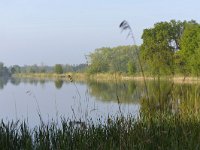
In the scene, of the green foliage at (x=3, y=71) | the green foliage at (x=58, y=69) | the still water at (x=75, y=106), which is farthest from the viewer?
the green foliage at (x=3, y=71)

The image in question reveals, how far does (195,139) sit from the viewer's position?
5.14 metres

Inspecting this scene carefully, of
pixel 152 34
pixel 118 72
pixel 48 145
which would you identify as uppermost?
pixel 152 34

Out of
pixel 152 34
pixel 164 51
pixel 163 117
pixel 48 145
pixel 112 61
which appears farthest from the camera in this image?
pixel 152 34

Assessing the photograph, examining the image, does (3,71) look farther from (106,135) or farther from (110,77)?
(106,135)

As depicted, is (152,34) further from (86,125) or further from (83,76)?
(86,125)

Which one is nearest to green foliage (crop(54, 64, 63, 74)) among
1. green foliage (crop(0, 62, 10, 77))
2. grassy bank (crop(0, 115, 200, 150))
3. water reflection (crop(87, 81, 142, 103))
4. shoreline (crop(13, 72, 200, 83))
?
shoreline (crop(13, 72, 200, 83))

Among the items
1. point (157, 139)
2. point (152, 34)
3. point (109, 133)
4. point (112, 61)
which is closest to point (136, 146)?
point (157, 139)

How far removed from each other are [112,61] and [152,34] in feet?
147

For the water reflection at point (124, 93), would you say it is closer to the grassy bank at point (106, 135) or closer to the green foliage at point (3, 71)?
the grassy bank at point (106, 135)

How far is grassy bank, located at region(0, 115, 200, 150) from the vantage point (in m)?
5.00

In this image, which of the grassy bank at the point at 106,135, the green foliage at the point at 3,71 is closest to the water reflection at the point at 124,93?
the grassy bank at the point at 106,135

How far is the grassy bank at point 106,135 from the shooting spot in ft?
16.4

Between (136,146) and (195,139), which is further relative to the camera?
(195,139)

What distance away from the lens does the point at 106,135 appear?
18.9 ft
